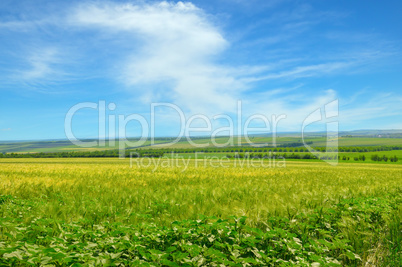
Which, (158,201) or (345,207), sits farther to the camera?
(158,201)

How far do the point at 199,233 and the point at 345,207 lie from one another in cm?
379

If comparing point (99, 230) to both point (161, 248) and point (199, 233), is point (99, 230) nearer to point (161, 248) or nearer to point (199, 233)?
point (161, 248)

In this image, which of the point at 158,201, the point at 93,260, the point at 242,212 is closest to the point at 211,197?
the point at 158,201

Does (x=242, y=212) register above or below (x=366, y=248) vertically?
above

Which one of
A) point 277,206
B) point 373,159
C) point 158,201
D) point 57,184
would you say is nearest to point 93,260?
point 158,201

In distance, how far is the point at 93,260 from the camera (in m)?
2.69

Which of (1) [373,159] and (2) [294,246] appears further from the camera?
(1) [373,159]

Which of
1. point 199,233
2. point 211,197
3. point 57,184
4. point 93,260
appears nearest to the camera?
point 93,260

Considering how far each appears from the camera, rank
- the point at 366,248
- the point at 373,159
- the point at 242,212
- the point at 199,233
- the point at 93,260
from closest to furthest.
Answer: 1. the point at 93,260
2. the point at 199,233
3. the point at 366,248
4. the point at 242,212
5. the point at 373,159

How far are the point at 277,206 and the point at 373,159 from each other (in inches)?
3858

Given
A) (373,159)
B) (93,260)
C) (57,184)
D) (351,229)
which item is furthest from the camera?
(373,159)

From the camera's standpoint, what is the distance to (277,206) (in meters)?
5.10

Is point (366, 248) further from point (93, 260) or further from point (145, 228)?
point (93, 260)

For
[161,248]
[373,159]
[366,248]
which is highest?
[161,248]
